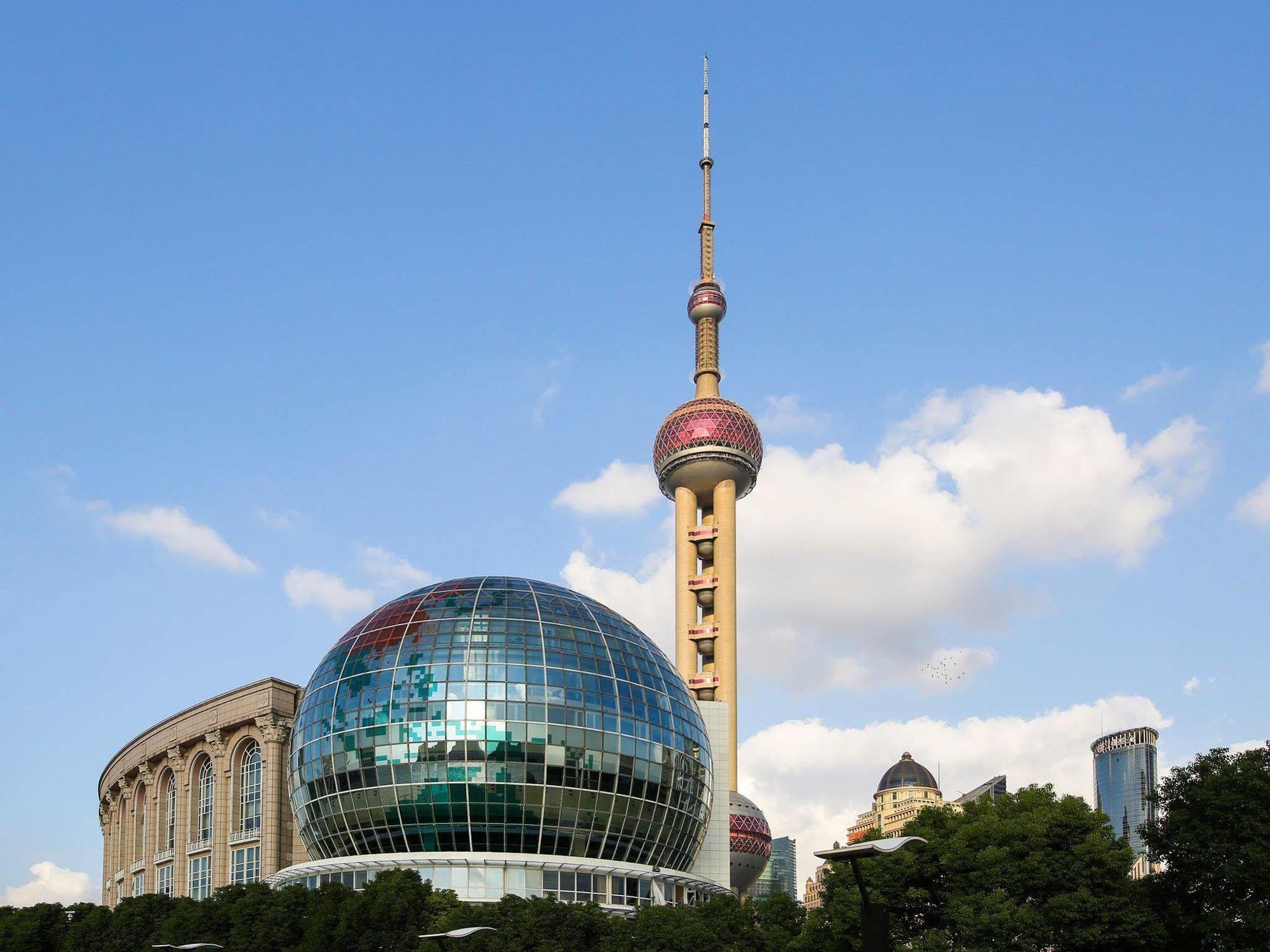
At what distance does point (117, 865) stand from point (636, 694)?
258 feet

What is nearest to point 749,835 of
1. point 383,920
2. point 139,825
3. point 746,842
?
point 746,842

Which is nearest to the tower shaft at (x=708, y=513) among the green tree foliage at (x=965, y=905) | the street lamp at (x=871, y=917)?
the green tree foliage at (x=965, y=905)

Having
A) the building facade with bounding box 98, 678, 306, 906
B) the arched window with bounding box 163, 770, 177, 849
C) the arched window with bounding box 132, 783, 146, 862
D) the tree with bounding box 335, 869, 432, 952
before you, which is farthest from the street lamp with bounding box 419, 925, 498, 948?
the arched window with bounding box 132, 783, 146, 862

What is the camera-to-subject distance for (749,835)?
16662 centimetres

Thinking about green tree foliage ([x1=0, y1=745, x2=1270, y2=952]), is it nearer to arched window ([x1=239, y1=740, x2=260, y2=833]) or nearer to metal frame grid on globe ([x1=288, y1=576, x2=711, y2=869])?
metal frame grid on globe ([x1=288, y1=576, x2=711, y2=869])

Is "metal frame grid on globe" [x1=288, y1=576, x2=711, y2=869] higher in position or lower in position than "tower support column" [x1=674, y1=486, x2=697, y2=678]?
lower

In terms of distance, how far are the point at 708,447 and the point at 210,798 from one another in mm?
79526

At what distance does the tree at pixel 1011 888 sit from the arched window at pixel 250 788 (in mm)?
58824

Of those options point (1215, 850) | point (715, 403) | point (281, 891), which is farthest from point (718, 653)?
point (1215, 850)

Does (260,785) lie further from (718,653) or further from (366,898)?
(718,653)

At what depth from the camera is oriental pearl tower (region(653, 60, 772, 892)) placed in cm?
16588

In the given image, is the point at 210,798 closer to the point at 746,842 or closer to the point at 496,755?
the point at 496,755

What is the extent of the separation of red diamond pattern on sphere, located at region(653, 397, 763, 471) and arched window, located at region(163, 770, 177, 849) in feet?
254

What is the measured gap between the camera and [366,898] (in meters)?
68.4
